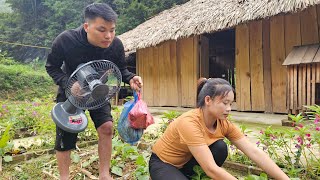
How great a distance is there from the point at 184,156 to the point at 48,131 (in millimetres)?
2484

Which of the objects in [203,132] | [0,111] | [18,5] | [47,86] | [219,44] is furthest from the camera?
[18,5]

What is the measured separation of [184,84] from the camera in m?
8.58

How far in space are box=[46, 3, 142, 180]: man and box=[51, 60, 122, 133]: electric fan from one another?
190 mm

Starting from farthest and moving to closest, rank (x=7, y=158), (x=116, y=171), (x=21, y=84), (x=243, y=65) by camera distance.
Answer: (x=21, y=84), (x=243, y=65), (x=7, y=158), (x=116, y=171)

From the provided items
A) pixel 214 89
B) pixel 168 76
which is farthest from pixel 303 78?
pixel 168 76

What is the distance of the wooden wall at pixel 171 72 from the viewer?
8.38 metres

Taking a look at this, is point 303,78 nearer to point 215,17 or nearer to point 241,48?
point 241,48

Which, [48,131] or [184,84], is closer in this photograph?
[48,131]

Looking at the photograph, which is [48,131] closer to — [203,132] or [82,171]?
[82,171]

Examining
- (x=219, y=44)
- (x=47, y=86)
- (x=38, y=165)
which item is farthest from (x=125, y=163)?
(x=47, y=86)

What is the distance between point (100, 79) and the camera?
6.91ft

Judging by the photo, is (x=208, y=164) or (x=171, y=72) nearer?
(x=208, y=164)

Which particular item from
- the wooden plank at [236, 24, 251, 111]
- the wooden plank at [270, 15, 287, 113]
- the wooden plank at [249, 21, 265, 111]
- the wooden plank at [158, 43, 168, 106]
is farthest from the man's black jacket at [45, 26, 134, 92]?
the wooden plank at [158, 43, 168, 106]

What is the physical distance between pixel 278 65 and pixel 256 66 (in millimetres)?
532
